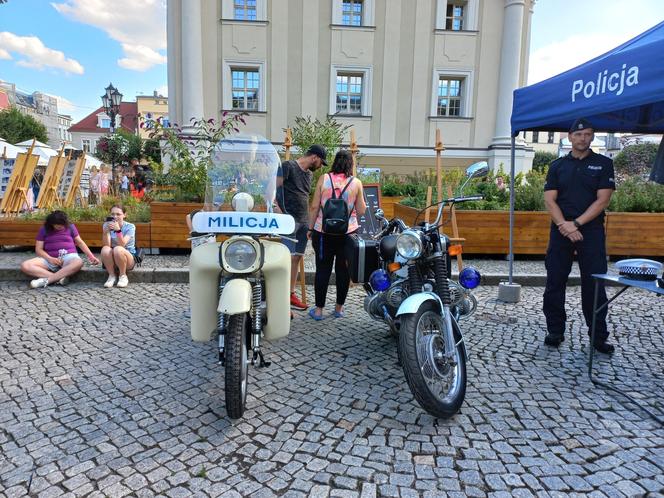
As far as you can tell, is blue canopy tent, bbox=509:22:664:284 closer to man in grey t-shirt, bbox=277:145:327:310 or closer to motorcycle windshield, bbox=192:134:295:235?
man in grey t-shirt, bbox=277:145:327:310

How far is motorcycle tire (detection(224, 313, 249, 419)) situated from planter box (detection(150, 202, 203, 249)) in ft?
16.2

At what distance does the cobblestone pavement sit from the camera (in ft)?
7.63

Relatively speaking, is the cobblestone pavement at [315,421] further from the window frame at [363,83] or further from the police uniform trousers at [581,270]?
the window frame at [363,83]

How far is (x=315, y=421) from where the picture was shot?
288 centimetres

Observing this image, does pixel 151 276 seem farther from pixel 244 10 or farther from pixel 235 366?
pixel 244 10

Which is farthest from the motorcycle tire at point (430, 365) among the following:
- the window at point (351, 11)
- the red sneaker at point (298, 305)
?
the window at point (351, 11)

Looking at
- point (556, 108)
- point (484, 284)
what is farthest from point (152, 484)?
point (484, 284)

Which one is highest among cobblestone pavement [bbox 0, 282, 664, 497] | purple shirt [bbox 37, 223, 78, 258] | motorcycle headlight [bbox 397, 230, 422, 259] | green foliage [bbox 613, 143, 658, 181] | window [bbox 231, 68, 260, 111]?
window [bbox 231, 68, 260, 111]

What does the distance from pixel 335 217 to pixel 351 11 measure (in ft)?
52.4

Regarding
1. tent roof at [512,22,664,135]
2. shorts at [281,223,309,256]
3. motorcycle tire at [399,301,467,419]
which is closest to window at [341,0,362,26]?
tent roof at [512,22,664,135]

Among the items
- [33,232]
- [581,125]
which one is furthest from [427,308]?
[33,232]

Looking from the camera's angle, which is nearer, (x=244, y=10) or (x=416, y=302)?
→ (x=416, y=302)

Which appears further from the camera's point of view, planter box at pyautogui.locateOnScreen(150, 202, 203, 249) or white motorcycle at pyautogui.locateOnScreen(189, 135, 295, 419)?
planter box at pyautogui.locateOnScreen(150, 202, 203, 249)

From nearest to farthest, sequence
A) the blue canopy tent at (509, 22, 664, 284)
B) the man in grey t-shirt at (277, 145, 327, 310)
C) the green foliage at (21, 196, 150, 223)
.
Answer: the blue canopy tent at (509, 22, 664, 284)
the man in grey t-shirt at (277, 145, 327, 310)
the green foliage at (21, 196, 150, 223)
